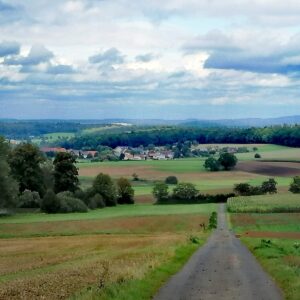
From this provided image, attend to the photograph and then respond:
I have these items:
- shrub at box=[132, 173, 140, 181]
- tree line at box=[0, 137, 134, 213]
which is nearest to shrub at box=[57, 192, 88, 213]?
tree line at box=[0, 137, 134, 213]

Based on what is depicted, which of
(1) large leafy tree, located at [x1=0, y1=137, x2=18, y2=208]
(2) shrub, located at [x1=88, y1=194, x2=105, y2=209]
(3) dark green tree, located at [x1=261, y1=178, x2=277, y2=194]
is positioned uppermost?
(1) large leafy tree, located at [x1=0, y1=137, x2=18, y2=208]

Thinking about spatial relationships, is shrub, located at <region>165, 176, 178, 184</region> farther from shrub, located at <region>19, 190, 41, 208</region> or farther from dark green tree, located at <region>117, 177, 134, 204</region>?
shrub, located at <region>19, 190, 41, 208</region>

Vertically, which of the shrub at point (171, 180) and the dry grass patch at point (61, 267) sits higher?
the dry grass patch at point (61, 267)

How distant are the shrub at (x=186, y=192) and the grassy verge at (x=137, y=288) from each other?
306 feet

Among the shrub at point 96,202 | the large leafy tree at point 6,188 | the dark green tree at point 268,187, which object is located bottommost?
the shrub at point 96,202

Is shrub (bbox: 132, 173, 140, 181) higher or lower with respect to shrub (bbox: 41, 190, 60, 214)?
higher

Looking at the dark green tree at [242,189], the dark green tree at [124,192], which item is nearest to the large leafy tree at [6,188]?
the dark green tree at [124,192]

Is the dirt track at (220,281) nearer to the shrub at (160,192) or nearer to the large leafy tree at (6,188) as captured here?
the large leafy tree at (6,188)

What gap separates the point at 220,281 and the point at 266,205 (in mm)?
73281

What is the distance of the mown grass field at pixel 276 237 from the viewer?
24936 mm

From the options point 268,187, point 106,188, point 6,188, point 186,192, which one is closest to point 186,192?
point 186,192

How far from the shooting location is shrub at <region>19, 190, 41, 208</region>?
10256 centimetres

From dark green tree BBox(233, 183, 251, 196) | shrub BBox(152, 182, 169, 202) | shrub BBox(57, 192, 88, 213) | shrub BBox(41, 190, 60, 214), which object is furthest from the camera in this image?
dark green tree BBox(233, 183, 251, 196)

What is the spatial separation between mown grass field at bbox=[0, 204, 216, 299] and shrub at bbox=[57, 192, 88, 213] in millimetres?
19106
